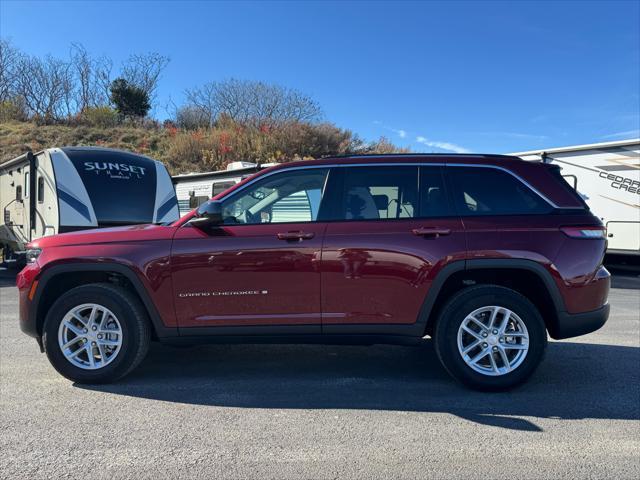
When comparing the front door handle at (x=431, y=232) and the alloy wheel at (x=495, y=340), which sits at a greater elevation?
the front door handle at (x=431, y=232)

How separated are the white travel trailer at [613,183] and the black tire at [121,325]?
10.7 m

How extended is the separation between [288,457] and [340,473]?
36cm

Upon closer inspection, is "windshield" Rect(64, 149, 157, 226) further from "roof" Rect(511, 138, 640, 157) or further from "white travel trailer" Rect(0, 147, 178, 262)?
"roof" Rect(511, 138, 640, 157)

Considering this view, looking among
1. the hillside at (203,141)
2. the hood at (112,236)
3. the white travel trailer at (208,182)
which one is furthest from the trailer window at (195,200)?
the hillside at (203,141)

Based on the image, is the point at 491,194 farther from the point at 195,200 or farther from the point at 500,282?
the point at 195,200

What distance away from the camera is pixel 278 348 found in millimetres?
5316

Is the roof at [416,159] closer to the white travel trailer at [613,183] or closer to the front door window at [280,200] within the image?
the front door window at [280,200]

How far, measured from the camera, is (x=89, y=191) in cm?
905

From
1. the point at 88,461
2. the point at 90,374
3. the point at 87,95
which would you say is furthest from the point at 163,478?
the point at 87,95

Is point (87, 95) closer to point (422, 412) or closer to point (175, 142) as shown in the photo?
point (175, 142)

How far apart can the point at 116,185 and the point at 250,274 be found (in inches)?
251

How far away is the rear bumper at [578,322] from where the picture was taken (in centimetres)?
400

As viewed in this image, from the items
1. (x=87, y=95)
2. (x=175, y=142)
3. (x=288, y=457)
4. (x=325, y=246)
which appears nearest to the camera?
(x=288, y=457)

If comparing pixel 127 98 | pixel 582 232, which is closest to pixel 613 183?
pixel 582 232
